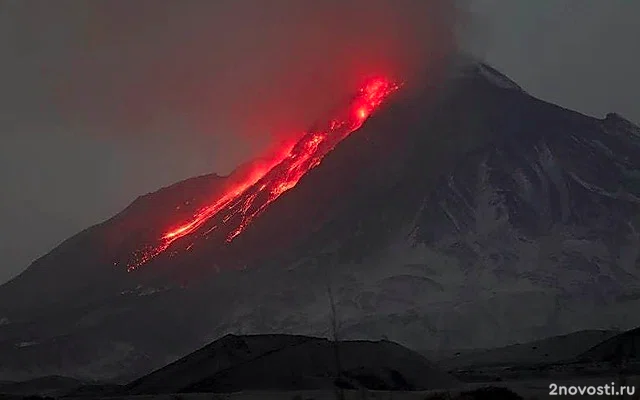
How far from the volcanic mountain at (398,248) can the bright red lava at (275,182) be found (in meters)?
0.66

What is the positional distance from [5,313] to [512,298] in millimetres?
119341

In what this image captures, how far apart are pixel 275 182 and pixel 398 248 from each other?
146ft

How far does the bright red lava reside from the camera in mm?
173500

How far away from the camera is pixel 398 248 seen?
14512 centimetres

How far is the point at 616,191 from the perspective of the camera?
6260 inches

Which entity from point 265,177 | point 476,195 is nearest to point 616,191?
point 476,195

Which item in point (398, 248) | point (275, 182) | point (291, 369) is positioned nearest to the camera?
point (291, 369)

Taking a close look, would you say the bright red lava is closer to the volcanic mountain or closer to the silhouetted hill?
the volcanic mountain

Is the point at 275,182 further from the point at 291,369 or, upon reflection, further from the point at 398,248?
the point at 291,369

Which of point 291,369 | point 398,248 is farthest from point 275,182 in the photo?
point 291,369

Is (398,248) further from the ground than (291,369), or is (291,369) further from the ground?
(398,248)

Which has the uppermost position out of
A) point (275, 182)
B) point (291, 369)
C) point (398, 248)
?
point (275, 182)

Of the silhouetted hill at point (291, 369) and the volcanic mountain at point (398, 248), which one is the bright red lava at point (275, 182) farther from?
the silhouetted hill at point (291, 369)

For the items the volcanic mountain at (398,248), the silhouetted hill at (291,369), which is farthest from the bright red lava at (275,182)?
the silhouetted hill at (291,369)
